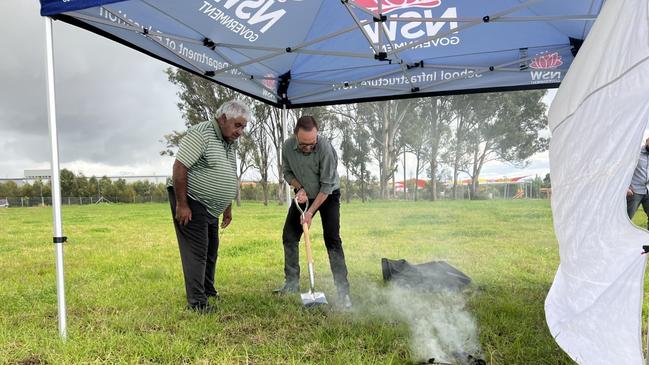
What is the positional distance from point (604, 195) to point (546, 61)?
2.84m

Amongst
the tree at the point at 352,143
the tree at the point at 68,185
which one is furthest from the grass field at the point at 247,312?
the tree at the point at 68,185

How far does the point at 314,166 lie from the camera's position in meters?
3.58

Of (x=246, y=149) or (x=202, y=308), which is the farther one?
(x=246, y=149)

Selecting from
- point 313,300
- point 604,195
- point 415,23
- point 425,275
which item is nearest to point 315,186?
point 313,300

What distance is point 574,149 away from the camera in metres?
1.89

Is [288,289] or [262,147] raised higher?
[262,147]

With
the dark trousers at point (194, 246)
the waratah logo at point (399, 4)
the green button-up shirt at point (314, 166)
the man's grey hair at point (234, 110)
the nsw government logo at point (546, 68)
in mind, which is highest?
the waratah logo at point (399, 4)

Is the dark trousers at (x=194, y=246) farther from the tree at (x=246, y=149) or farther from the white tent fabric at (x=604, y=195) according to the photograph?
the tree at (x=246, y=149)

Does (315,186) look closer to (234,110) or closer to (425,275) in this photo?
(234,110)

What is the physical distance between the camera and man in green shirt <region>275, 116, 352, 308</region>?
3.41 metres

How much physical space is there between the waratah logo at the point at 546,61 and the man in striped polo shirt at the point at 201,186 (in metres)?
2.87

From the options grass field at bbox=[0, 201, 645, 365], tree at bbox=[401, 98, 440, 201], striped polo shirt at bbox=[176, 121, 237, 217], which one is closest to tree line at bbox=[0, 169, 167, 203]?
tree at bbox=[401, 98, 440, 201]

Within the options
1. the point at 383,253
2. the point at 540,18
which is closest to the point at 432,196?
the point at 383,253

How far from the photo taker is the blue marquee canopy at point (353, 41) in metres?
3.12
